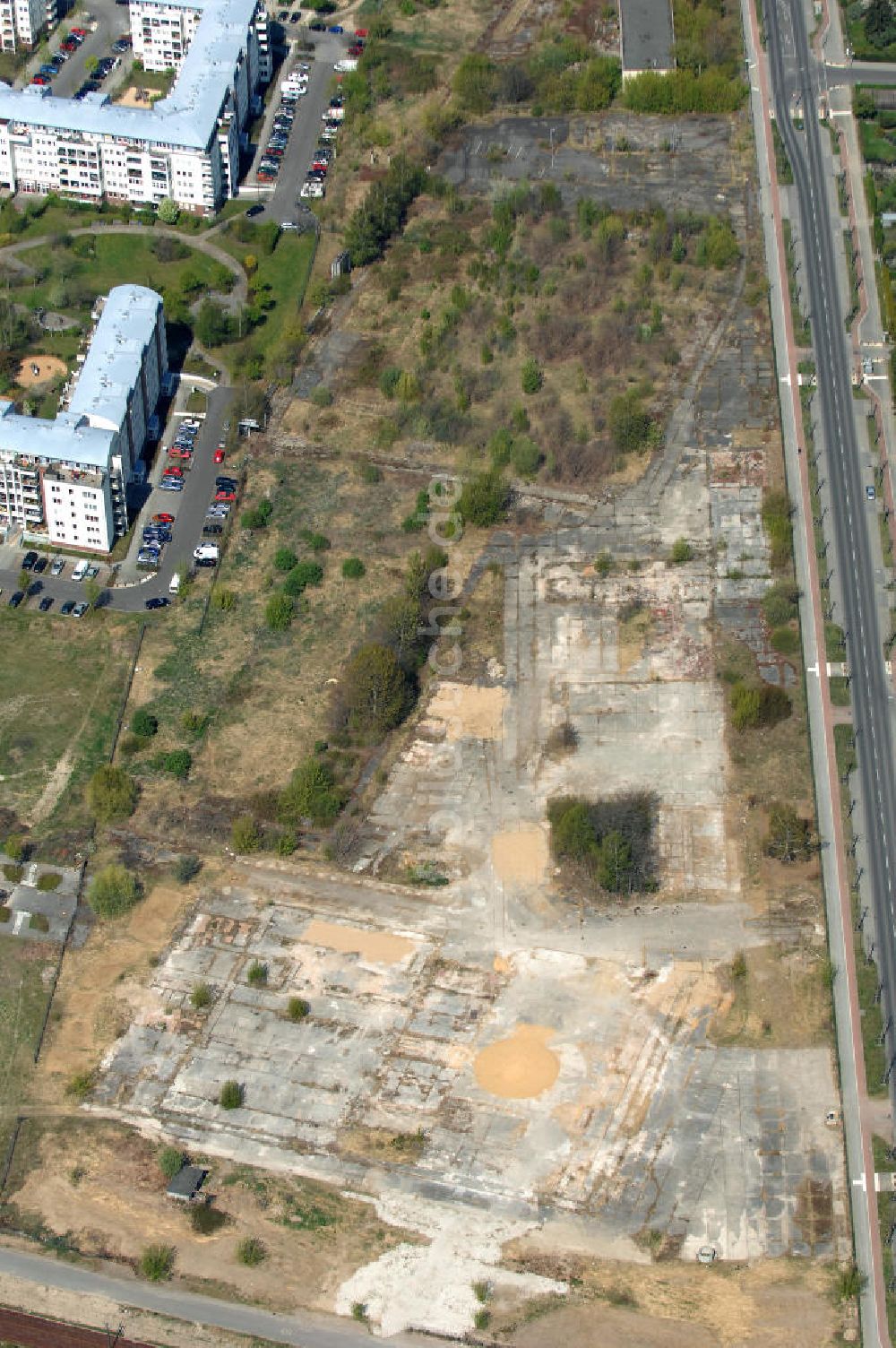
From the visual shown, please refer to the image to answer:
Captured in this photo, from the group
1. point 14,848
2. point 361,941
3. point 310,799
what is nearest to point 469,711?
point 310,799

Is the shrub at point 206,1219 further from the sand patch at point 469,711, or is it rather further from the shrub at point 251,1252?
the sand patch at point 469,711

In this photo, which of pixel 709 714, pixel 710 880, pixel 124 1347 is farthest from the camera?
pixel 709 714

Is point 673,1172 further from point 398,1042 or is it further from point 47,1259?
point 47,1259

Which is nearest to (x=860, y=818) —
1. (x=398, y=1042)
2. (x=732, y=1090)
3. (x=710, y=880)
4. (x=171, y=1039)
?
(x=710, y=880)

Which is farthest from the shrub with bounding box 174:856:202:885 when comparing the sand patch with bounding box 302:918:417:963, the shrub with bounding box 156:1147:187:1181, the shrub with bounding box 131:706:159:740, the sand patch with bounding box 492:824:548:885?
the shrub with bounding box 156:1147:187:1181

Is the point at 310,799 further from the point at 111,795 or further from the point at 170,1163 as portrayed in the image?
the point at 170,1163

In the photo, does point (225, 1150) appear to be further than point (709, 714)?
No
